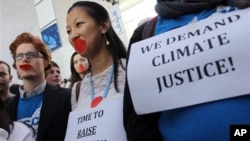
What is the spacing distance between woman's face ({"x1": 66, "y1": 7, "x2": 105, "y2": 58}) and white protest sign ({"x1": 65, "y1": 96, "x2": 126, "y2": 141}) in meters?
0.21

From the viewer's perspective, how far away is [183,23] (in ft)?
2.32

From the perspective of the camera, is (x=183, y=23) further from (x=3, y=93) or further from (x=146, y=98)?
(x=3, y=93)

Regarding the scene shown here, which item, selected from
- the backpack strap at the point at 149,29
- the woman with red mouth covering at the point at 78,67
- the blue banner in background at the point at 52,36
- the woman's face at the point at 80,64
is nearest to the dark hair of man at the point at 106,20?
the backpack strap at the point at 149,29

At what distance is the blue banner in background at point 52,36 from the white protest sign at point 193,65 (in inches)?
108

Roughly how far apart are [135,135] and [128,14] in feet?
9.40

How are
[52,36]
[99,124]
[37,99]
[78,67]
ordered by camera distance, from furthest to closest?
[52,36] < [78,67] < [37,99] < [99,124]

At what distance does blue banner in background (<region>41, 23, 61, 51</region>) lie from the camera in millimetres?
3334

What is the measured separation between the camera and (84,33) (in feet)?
3.46

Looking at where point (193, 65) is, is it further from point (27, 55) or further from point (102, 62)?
point (27, 55)

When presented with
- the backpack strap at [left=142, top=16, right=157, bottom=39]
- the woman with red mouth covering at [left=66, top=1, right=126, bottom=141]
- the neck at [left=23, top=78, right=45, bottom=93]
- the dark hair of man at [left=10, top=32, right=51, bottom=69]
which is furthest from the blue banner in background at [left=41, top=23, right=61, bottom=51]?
the backpack strap at [left=142, top=16, right=157, bottom=39]

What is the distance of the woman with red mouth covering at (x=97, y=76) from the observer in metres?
0.93

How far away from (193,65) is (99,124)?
16.1 inches

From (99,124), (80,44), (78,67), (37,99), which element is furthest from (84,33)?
(78,67)

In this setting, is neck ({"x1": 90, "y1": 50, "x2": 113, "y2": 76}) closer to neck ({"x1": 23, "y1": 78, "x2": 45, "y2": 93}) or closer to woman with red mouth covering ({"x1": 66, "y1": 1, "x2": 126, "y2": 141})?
woman with red mouth covering ({"x1": 66, "y1": 1, "x2": 126, "y2": 141})
